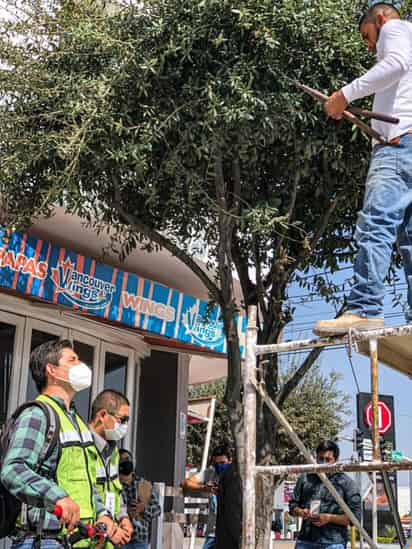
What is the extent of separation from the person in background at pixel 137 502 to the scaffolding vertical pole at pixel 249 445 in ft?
10.3

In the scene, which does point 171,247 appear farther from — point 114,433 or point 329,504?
point 329,504

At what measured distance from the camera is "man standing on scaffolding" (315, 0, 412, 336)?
4.10m

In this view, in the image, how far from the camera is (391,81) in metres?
4.27

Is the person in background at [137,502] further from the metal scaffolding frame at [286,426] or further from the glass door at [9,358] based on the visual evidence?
the metal scaffolding frame at [286,426]

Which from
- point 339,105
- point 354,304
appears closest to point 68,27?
point 339,105

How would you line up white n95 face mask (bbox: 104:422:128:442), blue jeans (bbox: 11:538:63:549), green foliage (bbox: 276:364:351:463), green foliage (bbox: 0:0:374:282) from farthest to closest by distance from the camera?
green foliage (bbox: 276:364:351:463) → green foliage (bbox: 0:0:374:282) → white n95 face mask (bbox: 104:422:128:442) → blue jeans (bbox: 11:538:63:549)

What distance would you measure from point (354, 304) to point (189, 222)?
150 inches

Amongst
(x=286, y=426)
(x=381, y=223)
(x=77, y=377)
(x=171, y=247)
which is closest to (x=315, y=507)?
(x=171, y=247)

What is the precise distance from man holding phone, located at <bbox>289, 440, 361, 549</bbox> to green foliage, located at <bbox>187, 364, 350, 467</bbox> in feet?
76.6

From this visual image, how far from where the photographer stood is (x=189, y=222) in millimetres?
7750

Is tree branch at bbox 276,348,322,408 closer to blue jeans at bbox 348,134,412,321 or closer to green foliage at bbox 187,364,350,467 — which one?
blue jeans at bbox 348,134,412,321

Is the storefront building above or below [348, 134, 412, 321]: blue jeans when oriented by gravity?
above

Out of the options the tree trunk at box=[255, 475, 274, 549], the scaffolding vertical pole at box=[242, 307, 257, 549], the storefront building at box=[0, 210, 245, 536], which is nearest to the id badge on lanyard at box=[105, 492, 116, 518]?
the scaffolding vertical pole at box=[242, 307, 257, 549]

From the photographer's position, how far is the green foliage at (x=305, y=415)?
32.0 m
